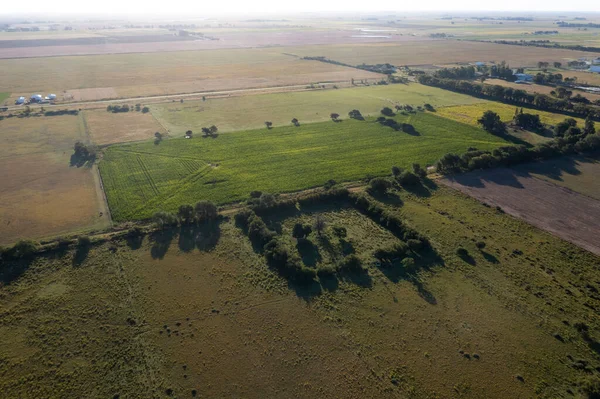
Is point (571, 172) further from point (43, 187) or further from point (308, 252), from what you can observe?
point (43, 187)

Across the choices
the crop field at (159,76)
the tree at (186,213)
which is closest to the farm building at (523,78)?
the crop field at (159,76)

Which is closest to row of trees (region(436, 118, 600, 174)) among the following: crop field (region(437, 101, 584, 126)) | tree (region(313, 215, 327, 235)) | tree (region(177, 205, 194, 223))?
crop field (region(437, 101, 584, 126))

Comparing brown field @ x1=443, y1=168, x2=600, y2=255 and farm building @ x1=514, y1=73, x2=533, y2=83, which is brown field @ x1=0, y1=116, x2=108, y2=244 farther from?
farm building @ x1=514, y1=73, x2=533, y2=83

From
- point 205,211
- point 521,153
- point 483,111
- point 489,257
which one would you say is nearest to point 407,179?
point 489,257

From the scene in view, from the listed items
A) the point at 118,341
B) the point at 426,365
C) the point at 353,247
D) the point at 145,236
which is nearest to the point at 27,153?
the point at 145,236

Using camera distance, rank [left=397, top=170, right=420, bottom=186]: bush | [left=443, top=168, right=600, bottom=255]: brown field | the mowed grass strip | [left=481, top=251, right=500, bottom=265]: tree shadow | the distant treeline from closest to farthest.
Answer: [left=481, top=251, right=500, bottom=265]: tree shadow → [left=443, top=168, right=600, bottom=255]: brown field → the mowed grass strip → [left=397, top=170, right=420, bottom=186]: bush → the distant treeline

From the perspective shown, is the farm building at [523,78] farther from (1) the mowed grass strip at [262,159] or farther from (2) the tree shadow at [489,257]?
(2) the tree shadow at [489,257]
